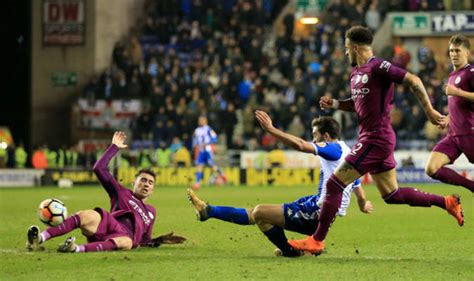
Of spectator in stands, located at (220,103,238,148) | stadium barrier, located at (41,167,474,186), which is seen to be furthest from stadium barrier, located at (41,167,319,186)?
spectator in stands, located at (220,103,238,148)

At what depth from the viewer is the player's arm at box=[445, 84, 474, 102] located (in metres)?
11.3

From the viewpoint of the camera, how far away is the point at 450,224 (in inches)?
569

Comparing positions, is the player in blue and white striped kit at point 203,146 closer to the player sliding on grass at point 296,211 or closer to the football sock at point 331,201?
the player sliding on grass at point 296,211

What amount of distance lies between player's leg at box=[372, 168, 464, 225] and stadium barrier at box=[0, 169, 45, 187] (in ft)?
65.4

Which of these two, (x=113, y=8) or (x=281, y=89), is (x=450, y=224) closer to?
(x=281, y=89)

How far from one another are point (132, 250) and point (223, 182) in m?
17.2

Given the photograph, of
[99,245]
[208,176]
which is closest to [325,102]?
[99,245]

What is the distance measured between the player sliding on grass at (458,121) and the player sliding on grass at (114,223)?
10.4 feet

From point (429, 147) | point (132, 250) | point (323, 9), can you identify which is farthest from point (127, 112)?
point (132, 250)

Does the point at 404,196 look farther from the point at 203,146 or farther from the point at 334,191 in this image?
the point at 203,146

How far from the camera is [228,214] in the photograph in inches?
408

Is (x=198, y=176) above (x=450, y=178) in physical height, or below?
below

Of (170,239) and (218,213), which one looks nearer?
(218,213)

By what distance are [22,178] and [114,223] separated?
18978mm
